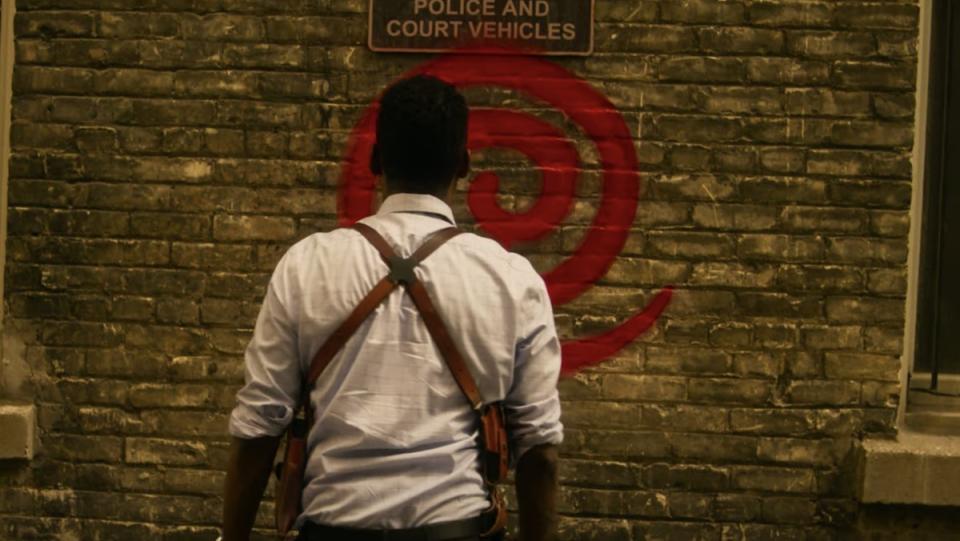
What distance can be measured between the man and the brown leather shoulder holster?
0.01 metres

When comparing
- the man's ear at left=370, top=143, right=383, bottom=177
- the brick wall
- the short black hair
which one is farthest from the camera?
the brick wall

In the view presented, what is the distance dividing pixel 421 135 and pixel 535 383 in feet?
1.89

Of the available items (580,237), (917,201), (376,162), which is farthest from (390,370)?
(917,201)

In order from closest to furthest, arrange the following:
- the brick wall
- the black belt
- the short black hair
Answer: the black belt
the short black hair
the brick wall

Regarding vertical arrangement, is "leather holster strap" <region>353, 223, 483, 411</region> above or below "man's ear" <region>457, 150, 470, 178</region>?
below

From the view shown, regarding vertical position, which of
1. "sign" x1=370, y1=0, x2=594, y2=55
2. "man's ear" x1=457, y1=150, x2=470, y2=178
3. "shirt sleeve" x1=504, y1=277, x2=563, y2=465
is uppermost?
"sign" x1=370, y1=0, x2=594, y2=55

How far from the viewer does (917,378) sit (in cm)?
502

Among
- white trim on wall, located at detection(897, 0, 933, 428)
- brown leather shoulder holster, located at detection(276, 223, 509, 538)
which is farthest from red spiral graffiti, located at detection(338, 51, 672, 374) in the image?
brown leather shoulder holster, located at detection(276, 223, 509, 538)

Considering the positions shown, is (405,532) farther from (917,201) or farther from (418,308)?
Result: (917,201)

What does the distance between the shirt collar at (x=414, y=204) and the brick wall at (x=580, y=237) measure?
2.11m

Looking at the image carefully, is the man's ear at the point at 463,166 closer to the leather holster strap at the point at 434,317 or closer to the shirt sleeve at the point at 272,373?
the leather holster strap at the point at 434,317

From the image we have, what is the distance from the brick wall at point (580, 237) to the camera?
Answer: 4789 millimetres

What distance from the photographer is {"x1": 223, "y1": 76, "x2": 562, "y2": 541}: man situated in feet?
8.51

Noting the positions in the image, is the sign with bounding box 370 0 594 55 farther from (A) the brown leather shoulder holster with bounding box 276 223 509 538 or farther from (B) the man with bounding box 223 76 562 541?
(A) the brown leather shoulder holster with bounding box 276 223 509 538
